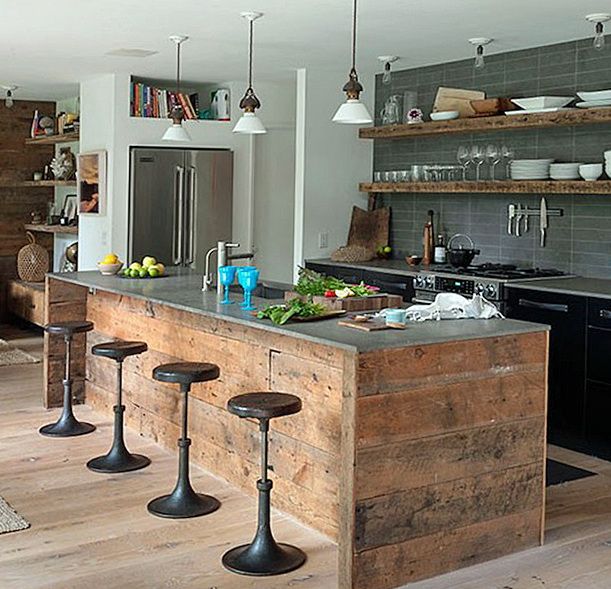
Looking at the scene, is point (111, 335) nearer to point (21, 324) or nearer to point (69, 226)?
point (69, 226)

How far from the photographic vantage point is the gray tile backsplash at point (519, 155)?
5.93 metres

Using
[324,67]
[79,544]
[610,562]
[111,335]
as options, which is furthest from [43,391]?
[610,562]

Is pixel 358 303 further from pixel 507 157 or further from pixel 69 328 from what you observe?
pixel 507 157

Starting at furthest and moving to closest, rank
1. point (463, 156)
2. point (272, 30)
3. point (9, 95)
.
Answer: point (9, 95)
point (463, 156)
point (272, 30)

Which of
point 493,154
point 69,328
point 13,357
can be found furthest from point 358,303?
point 13,357

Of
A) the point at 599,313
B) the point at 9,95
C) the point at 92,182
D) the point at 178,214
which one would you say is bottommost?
the point at 599,313

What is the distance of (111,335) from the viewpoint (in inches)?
235

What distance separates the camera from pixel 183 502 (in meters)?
4.27

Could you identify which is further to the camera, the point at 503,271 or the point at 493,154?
the point at 493,154

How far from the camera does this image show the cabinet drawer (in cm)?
509

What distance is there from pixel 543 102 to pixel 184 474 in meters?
3.37

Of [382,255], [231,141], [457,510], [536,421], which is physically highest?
[231,141]

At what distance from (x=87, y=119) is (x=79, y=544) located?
17.6ft

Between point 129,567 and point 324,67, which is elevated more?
point 324,67
